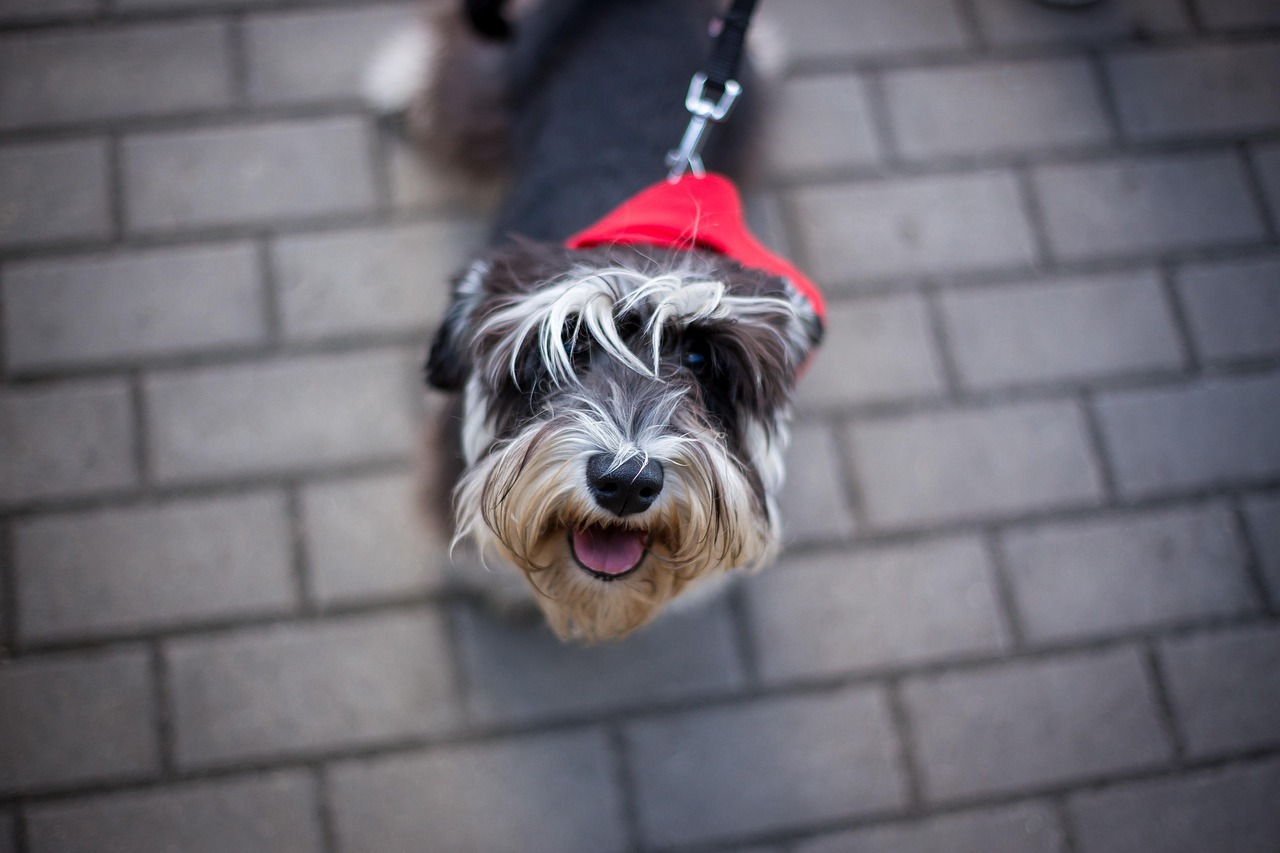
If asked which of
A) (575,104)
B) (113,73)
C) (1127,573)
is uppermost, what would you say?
(113,73)

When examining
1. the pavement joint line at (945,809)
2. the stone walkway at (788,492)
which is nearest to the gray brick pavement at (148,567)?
the stone walkway at (788,492)

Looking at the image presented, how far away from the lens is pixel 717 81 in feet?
7.17

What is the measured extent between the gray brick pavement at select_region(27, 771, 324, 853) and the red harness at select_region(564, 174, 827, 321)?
5.86ft

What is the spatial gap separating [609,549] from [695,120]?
3.78 ft

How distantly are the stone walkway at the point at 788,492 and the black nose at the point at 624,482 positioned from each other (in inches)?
41.6

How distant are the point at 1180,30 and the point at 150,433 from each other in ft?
12.7

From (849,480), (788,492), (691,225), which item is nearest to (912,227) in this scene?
(849,480)

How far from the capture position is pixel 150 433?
2.75 metres

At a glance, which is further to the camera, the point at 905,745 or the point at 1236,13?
the point at 1236,13

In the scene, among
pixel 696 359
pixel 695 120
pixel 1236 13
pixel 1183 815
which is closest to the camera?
pixel 696 359

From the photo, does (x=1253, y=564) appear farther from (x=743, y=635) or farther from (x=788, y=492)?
(x=743, y=635)

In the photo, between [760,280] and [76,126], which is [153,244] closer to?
[76,126]

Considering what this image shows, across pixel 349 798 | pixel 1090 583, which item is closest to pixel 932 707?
pixel 1090 583

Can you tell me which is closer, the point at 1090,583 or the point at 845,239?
the point at 1090,583
